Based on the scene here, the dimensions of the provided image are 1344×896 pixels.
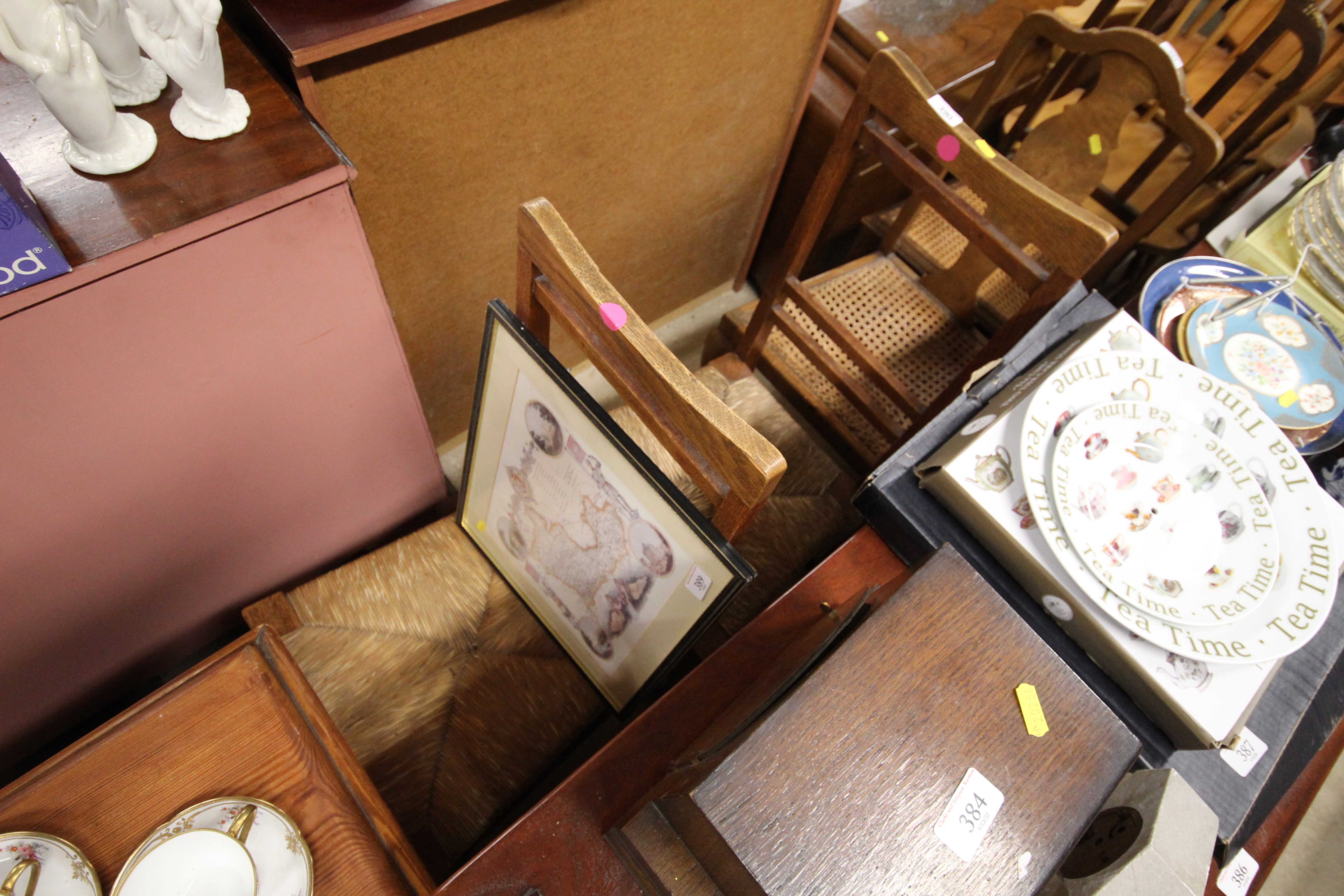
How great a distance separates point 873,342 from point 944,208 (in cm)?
47

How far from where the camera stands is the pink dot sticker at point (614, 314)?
70 cm

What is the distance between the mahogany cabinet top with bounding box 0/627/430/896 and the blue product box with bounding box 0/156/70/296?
0.38m

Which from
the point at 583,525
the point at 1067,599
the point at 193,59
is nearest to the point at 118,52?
the point at 193,59

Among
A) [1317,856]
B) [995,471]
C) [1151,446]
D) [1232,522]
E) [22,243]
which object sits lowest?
[1317,856]

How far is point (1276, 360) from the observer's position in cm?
106

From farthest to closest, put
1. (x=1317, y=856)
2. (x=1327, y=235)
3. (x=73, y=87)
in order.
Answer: (x=1317, y=856) < (x=1327, y=235) < (x=73, y=87)

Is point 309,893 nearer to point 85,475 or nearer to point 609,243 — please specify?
point 85,475

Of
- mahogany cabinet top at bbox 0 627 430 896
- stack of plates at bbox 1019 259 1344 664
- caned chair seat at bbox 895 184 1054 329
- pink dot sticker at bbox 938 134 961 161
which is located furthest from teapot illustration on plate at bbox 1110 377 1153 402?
mahogany cabinet top at bbox 0 627 430 896

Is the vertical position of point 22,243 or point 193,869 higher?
point 22,243

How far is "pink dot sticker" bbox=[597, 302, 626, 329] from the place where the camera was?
2.31ft

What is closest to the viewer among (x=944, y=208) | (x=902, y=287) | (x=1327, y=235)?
(x=944, y=208)

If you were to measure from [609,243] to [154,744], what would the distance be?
3.76ft

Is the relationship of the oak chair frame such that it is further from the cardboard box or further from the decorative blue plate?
the cardboard box

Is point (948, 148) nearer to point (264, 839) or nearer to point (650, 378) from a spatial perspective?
point (650, 378)
